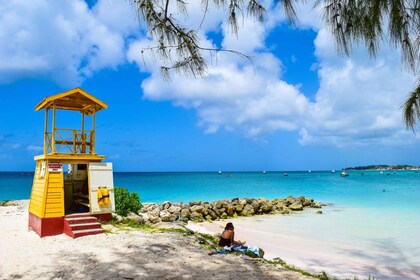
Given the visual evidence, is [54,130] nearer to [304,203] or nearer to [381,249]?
Answer: [381,249]

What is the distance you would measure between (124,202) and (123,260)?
7061 millimetres

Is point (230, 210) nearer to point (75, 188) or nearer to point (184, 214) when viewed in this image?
point (184, 214)

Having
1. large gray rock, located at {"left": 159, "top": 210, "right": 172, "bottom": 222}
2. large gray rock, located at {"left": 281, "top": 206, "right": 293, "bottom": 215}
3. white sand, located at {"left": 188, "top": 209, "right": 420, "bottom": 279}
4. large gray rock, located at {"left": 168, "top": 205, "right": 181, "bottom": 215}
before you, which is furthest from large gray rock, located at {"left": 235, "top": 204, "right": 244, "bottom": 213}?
large gray rock, located at {"left": 159, "top": 210, "right": 172, "bottom": 222}

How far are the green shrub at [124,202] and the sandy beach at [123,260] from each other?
353 cm

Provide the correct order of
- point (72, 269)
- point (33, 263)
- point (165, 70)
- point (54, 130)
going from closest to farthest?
1. point (165, 70)
2. point (72, 269)
3. point (33, 263)
4. point (54, 130)

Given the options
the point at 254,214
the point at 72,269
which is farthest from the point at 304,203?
the point at 72,269

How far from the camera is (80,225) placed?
11.3 metres

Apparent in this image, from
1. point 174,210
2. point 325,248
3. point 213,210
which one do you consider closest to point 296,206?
point 213,210

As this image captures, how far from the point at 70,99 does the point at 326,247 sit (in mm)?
11502

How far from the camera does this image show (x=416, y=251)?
45.6 feet

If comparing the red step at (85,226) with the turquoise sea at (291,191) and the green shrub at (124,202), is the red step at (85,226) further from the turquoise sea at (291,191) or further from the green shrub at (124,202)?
the turquoise sea at (291,191)

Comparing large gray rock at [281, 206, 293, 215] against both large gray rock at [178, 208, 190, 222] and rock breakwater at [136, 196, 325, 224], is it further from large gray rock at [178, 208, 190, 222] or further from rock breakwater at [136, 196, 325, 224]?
large gray rock at [178, 208, 190, 222]

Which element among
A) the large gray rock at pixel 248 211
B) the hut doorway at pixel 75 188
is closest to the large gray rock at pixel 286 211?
the large gray rock at pixel 248 211

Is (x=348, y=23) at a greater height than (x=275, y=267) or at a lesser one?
greater
